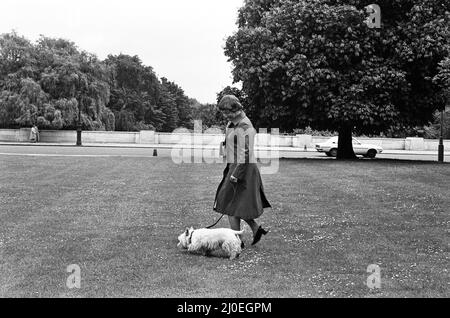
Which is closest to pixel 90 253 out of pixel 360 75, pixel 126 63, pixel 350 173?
pixel 350 173

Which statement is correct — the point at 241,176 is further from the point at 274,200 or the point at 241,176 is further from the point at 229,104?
the point at 274,200

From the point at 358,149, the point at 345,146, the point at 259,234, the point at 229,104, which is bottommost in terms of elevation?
the point at 259,234

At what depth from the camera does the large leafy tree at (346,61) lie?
Answer: 83.0 feet

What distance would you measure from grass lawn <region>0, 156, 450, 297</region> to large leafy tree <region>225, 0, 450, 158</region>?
874 centimetres

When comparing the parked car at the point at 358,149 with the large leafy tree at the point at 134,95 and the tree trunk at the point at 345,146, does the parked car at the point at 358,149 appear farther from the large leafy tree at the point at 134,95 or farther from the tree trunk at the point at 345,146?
the large leafy tree at the point at 134,95

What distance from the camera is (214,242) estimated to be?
7.45 metres

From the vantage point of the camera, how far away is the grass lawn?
241 inches

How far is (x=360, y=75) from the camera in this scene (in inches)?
1009

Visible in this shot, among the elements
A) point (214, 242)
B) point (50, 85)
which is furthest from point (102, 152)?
point (214, 242)

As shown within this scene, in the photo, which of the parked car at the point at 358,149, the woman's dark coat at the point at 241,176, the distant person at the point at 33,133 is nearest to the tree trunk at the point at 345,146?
the parked car at the point at 358,149

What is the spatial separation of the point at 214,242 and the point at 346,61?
19981mm

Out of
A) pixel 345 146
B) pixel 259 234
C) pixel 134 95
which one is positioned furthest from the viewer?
pixel 134 95
